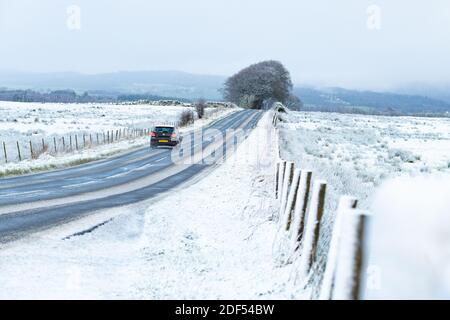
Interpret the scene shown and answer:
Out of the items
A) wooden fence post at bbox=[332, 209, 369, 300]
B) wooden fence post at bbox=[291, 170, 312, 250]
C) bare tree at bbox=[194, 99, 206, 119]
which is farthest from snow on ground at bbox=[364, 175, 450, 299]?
bare tree at bbox=[194, 99, 206, 119]

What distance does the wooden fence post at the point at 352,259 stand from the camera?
12.4 feet

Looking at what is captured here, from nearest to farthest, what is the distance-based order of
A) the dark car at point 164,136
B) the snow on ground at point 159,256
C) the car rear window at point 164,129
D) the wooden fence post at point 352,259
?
the wooden fence post at point 352,259
the snow on ground at point 159,256
the dark car at point 164,136
the car rear window at point 164,129

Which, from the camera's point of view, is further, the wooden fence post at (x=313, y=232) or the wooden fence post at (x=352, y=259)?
the wooden fence post at (x=313, y=232)

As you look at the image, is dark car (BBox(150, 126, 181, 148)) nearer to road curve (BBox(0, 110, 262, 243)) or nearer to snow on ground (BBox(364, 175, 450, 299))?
road curve (BBox(0, 110, 262, 243))

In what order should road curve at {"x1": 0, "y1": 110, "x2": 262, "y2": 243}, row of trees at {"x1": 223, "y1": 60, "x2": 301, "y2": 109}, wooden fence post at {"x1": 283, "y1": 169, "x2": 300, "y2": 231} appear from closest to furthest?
wooden fence post at {"x1": 283, "y1": 169, "x2": 300, "y2": 231}, road curve at {"x1": 0, "y1": 110, "x2": 262, "y2": 243}, row of trees at {"x1": 223, "y1": 60, "x2": 301, "y2": 109}

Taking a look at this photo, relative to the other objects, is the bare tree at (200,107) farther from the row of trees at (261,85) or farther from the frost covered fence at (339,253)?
the frost covered fence at (339,253)

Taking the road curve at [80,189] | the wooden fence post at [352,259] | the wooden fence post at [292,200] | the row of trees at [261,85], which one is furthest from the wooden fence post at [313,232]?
the row of trees at [261,85]

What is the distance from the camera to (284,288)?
547 cm

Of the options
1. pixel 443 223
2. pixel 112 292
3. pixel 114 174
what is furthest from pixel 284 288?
pixel 114 174

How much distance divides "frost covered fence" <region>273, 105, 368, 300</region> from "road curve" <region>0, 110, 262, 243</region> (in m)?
4.65

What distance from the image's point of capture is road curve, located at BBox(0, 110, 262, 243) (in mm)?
9816

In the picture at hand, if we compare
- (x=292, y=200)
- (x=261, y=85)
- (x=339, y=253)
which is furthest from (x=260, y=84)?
(x=339, y=253)

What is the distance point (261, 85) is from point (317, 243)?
107m
